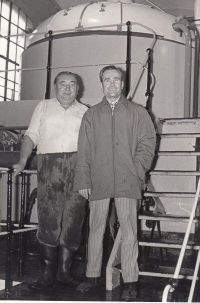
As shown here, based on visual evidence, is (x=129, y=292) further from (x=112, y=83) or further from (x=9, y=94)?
(x=9, y=94)

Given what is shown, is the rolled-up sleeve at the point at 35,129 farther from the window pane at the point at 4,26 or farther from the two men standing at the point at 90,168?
the window pane at the point at 4,26

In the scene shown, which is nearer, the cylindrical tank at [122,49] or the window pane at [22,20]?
the cylindrical tank at [122,49]

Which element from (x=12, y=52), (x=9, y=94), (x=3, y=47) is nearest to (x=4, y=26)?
(x=3, y=47)

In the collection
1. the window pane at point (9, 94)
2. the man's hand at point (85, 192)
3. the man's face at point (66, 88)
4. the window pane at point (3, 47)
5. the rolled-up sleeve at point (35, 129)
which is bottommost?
the man's hand at point (85, 192)

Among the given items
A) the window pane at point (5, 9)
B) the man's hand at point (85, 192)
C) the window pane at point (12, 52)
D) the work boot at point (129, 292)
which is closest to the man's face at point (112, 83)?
the man's hand at point (85, 192)

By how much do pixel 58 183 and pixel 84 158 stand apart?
0.35 meters

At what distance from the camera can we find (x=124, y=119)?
10.1 feet

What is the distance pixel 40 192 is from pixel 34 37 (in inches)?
198

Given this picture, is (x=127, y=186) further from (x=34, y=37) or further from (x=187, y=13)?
(x=187, y=13)

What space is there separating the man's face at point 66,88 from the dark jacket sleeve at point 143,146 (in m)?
0.59

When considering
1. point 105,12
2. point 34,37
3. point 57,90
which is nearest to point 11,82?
point 34,37

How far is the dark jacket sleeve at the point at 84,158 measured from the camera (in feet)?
10.0

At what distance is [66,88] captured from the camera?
327 centimetres

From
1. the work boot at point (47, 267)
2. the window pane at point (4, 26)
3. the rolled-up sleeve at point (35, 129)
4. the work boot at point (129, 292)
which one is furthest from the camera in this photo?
the window pane at point (4, 26)
